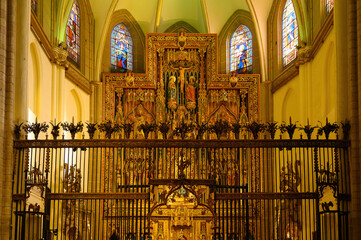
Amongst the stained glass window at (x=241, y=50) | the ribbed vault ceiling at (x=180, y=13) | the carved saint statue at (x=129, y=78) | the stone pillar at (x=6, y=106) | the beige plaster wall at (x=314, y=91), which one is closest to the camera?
the stone pillar at (x=6, y=106)

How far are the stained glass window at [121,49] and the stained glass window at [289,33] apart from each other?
7.01m

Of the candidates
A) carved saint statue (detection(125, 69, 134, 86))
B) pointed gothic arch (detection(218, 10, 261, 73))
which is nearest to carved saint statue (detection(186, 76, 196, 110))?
pointed gothic arch (detection(218, 10, 261, 73))

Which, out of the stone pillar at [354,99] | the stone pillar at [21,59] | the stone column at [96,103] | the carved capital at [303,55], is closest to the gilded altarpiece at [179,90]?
the stone column at [96,103]

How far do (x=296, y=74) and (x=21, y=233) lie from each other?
41.7 feet

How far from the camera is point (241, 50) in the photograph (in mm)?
29625

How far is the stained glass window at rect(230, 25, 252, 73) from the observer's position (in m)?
29.2

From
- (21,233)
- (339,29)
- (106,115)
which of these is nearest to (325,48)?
(339,29)

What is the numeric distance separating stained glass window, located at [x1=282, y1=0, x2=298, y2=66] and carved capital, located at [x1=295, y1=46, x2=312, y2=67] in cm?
179

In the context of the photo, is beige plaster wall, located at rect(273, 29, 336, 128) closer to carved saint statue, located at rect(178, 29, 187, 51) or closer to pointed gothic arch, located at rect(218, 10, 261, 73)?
pointed gothic arch, located at rect(218, 10, 261, 73)

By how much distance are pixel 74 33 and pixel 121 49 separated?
336 centimetres

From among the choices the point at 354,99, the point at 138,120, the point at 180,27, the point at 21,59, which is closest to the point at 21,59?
the point at 21,59

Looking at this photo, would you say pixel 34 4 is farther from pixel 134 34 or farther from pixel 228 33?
pixel 228 33

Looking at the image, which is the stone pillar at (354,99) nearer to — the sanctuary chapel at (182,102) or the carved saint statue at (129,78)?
the sanctuary chapel at (182,102)

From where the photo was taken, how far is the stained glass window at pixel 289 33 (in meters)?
25.9
